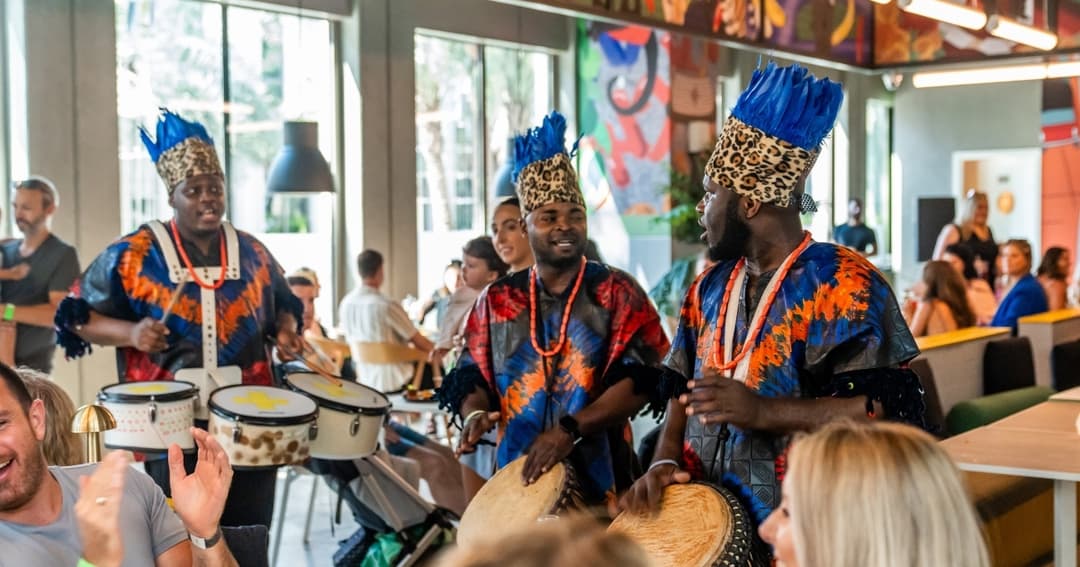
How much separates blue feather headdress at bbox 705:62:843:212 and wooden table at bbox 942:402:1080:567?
3.46 ft

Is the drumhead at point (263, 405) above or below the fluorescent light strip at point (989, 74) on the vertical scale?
below

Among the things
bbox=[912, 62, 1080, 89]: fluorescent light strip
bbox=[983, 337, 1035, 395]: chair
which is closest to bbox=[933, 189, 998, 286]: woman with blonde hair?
bbox=[912, 62, 1080, 89]: fluorescent light strip

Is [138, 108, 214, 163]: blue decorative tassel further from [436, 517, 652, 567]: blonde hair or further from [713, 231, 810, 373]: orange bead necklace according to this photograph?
[436, 517, 652, 567]: blonde hair

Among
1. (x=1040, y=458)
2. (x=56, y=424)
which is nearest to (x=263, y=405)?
(x=56, y=424)

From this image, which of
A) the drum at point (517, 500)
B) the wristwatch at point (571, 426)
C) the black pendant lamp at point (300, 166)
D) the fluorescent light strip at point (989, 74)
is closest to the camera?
the drum at point (517, 500)

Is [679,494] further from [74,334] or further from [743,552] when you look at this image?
[74,334]

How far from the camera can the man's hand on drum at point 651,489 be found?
274 cm

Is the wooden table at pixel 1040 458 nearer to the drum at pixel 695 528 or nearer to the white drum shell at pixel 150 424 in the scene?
the drum at pixel 695 528

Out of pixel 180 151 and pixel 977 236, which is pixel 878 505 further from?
pixel 977 236

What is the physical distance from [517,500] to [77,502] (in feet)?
3.79

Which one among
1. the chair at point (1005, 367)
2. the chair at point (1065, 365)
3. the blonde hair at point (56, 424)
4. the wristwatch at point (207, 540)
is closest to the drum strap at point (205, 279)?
the blonde hair at point (56, 424)

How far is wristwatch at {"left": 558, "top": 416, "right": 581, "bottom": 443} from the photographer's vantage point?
3.35 metres

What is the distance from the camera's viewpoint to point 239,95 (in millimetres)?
10875

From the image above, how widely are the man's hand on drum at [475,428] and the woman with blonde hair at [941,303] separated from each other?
4755 mm
